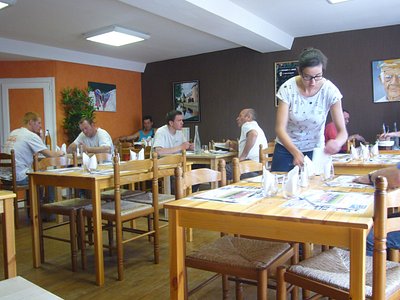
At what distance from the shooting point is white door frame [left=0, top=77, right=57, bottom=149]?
20.9ft

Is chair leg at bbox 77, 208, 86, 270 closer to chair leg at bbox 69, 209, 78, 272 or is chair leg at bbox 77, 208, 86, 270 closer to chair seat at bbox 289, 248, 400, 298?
chair leg at bbox 69, 209, 78, 272

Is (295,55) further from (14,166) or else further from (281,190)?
(281,190)

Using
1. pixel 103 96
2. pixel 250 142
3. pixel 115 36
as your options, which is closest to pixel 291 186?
pixel 250 142

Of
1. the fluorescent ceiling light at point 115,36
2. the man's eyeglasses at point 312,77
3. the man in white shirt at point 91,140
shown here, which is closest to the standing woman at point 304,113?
the man's eyeglasses at point 312,77

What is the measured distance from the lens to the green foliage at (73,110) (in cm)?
655

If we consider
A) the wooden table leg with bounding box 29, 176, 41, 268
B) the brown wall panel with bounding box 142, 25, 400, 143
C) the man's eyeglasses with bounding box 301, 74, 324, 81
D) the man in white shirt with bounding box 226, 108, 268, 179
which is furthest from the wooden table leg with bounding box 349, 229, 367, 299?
the brown wall panel with bounding box 142, 25, 400, 143

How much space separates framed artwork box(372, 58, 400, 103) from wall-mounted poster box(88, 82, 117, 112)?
4585 millimetres

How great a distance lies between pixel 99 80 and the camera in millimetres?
7262

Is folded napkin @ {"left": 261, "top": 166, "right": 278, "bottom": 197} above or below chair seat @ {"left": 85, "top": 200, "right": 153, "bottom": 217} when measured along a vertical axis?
above

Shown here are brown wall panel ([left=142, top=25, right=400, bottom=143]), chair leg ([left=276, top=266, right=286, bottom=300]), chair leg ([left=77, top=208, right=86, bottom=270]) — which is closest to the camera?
chair leg ([left=276, top=266, right=286, bottom=300])

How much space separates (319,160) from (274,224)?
86cm

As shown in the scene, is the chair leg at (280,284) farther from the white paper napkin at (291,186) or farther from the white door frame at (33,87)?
the white door frame at (33,87)

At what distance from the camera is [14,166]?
14.6ft

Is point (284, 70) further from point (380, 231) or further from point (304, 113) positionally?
point (380, 231)
